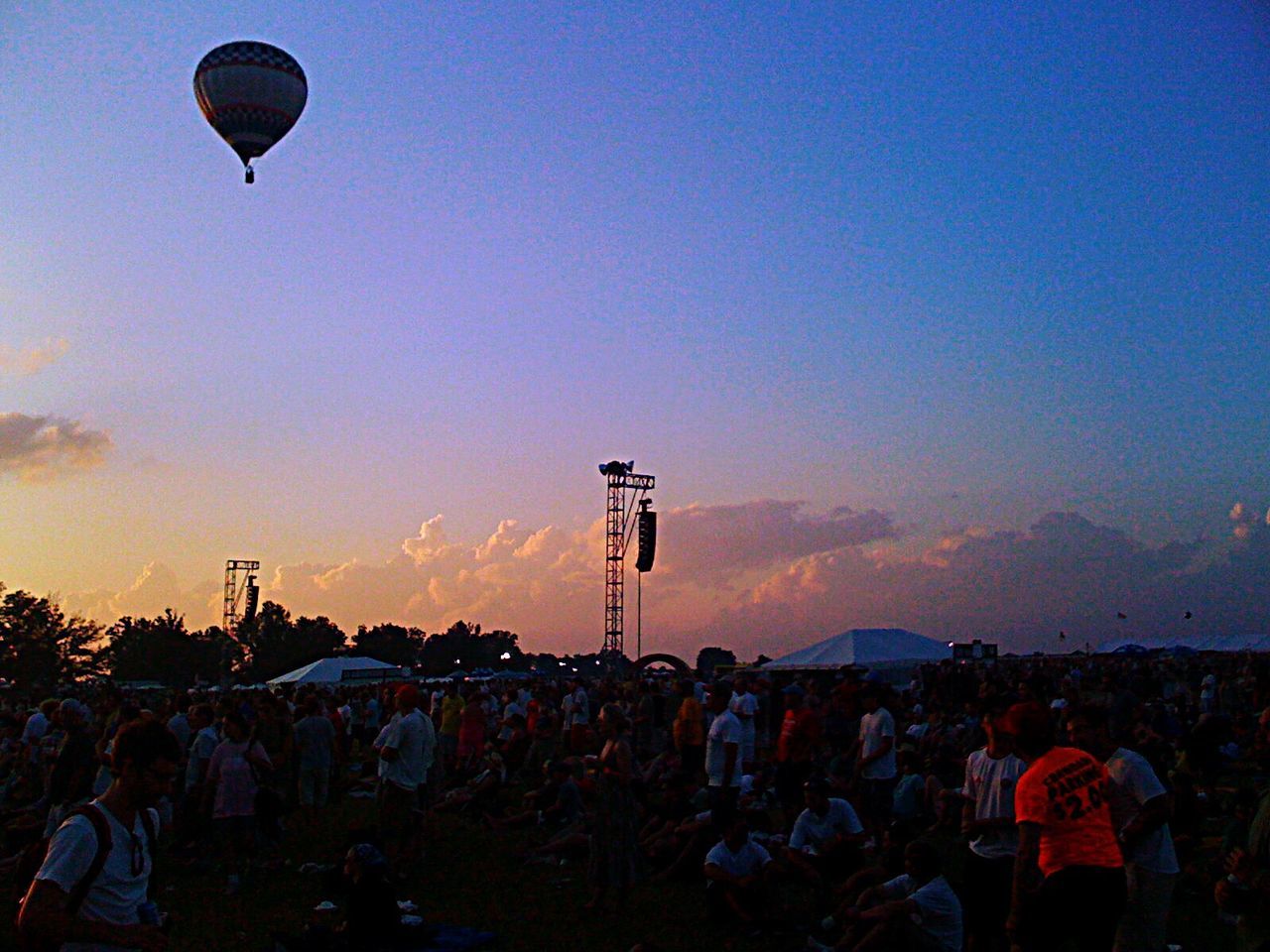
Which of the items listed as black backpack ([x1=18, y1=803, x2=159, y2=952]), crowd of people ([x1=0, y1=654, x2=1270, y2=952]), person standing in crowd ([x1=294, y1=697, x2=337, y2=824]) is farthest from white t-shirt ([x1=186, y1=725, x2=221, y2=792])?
black backpack ([x1=18, y1=803, x2=159, y2=952])

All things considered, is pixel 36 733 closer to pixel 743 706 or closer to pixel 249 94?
pixel 743 706

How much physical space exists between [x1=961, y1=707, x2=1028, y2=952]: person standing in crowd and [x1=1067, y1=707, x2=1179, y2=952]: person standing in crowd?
2.90 ft

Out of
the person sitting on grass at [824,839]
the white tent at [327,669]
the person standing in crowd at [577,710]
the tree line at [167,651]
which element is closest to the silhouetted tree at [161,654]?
the tree line at [167,651]

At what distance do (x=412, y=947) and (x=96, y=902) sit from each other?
506 cm

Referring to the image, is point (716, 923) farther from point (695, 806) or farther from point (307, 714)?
point (307, 714)

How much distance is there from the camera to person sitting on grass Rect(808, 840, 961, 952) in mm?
6969

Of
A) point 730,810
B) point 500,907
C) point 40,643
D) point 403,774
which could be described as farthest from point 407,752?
point 40,643

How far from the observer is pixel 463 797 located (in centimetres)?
1511

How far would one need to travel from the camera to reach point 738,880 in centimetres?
865

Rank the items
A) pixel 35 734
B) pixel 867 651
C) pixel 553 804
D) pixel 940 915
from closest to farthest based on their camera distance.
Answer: pixel 940 915
pixel 553 804
pixel 35 734
pixel 867 651

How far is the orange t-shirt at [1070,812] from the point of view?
4809 millimetres

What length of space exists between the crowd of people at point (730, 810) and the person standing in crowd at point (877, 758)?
1.1 inches

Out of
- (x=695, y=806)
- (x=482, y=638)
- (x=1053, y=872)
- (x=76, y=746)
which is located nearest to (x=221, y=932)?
(x=76, y=746)

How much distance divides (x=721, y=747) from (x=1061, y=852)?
19.7 feet
